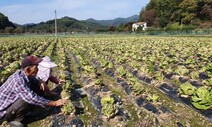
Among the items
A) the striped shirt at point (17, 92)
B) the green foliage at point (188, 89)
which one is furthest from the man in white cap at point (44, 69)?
the green foliage at point (188, 89)

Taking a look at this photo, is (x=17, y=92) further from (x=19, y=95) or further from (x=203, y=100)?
(x=203, y=100)

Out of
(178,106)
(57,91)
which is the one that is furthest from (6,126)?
(178,106)

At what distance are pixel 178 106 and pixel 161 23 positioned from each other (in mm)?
76087

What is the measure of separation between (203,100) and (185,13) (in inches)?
2742

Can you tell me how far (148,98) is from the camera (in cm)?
583

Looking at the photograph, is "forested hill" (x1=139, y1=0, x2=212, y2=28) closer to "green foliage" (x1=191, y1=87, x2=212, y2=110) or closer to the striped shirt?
"green foliage" (x1=191, y1=87, x2=212, y2=110)

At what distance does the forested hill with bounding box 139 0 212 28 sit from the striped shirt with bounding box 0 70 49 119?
62740mm

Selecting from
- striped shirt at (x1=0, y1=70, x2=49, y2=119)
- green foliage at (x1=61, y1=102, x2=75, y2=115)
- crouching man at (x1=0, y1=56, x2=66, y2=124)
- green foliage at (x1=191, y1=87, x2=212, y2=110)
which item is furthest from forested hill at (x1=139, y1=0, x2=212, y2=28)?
striped shirt at (x1=0, y1=70, x2=49, y2=119)

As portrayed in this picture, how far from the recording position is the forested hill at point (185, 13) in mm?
70250

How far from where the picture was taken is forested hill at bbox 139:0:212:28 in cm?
7025

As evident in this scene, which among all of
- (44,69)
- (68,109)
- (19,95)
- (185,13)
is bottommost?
(68,109)

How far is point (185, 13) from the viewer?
235ft

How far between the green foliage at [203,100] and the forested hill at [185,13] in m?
61.1

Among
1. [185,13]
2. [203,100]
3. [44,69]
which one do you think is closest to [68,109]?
[44,69]
